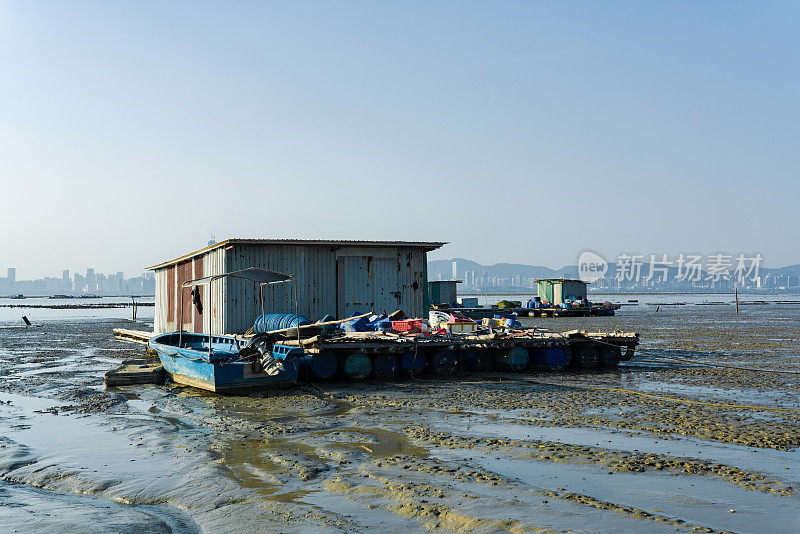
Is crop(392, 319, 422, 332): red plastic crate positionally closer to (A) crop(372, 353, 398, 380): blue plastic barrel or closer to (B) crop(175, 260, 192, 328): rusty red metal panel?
(A) crop(372, 353, 398, 380): blue plastic barrel

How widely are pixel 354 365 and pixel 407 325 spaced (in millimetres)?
3290

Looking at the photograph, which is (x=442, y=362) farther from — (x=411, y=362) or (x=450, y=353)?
(x=411, y=362)

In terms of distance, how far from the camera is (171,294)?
3038cm

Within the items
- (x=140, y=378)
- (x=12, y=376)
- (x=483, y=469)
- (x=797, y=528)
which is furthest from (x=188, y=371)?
(x=797, y=528)

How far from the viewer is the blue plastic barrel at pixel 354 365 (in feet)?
56.3

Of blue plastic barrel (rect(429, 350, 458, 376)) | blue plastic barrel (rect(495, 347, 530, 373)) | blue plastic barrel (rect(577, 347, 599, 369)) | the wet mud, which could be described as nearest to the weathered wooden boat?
the wet mud

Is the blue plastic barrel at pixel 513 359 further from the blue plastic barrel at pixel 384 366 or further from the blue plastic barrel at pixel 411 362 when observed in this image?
the blue plastic barrel at pixel 384 366

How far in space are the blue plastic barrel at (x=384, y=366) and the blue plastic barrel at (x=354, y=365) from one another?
10.5 inches

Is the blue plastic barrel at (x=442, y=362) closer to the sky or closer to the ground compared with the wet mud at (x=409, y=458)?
closer to the sky

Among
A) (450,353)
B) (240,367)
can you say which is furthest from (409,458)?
(450,353)

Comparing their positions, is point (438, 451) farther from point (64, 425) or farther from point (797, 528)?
point (64, 425)

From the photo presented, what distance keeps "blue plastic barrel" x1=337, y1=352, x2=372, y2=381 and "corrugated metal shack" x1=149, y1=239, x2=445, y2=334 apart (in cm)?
590

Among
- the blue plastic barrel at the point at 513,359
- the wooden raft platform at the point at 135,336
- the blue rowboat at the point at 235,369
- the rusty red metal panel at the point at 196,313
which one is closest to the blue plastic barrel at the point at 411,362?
the blue plastic barrel at the point at 513,359

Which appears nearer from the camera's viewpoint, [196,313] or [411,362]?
[411,362]
